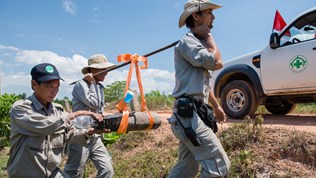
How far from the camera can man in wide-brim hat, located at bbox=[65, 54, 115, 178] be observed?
4.01 m

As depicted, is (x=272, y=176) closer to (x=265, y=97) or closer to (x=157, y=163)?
(x=157, y=163)

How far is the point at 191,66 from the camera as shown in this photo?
9.75 ft

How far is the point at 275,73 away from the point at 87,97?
3998 mm

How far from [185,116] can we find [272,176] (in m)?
1.91

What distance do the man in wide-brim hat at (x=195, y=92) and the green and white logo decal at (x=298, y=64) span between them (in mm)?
3556

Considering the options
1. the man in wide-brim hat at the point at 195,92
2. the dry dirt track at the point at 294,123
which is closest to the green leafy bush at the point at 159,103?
the dry dirt track at the point at 294,123

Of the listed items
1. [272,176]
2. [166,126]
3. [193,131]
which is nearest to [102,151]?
[193,131]

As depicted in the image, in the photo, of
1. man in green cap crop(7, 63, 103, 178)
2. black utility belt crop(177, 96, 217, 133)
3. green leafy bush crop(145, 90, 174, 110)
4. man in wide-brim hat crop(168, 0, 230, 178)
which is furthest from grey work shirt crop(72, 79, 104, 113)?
green leafy bush crop(145, 90, 174, 110)

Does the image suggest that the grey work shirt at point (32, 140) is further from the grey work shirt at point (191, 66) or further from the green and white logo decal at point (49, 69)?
the grey work shirt at point (191, 66)

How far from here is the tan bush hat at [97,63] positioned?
4352mm

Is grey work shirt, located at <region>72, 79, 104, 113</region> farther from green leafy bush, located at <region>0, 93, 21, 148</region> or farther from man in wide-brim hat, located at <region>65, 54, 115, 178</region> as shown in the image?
green leafy bush, located at <region>0, 93, 21, 148</region>

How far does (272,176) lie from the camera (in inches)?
161

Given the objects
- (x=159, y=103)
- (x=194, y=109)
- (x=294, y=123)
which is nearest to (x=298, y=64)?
(x=294, y=123)

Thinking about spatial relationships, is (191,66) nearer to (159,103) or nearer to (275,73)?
(275,73)
